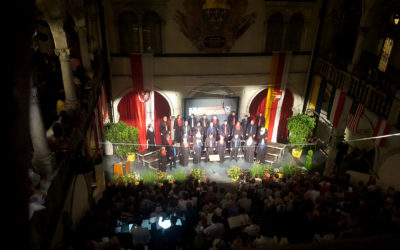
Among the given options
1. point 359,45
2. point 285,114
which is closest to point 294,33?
point 359,45

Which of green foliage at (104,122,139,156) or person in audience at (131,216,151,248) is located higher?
Answer: green foliage at (104,122,139,156)

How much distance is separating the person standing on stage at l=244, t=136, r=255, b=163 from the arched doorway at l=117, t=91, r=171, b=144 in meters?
3.86

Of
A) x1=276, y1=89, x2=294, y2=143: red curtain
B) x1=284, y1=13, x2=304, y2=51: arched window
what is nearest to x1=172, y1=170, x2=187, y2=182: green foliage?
x1=276, y1=89, x2=294, y2=143: red curtain

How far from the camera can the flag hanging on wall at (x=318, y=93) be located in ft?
46.4

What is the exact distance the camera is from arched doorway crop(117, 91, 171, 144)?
46.6 feet

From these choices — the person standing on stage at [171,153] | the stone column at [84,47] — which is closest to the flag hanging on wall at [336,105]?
the person standing on stage at [171,153]

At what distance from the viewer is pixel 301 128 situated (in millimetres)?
13961

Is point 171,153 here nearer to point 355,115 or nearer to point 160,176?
point 160,176

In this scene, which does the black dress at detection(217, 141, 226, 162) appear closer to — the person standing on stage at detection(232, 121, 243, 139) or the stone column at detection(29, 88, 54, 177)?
the person standing on stage at detection(232, 121, 243, 139)

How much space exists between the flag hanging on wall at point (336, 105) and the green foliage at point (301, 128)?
889 millimetres

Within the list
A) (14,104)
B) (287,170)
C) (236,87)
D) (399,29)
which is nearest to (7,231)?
(14,104)

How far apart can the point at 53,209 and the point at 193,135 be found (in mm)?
8554

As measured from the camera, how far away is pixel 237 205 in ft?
27.8

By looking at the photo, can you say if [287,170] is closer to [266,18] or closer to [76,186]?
[266,18]
